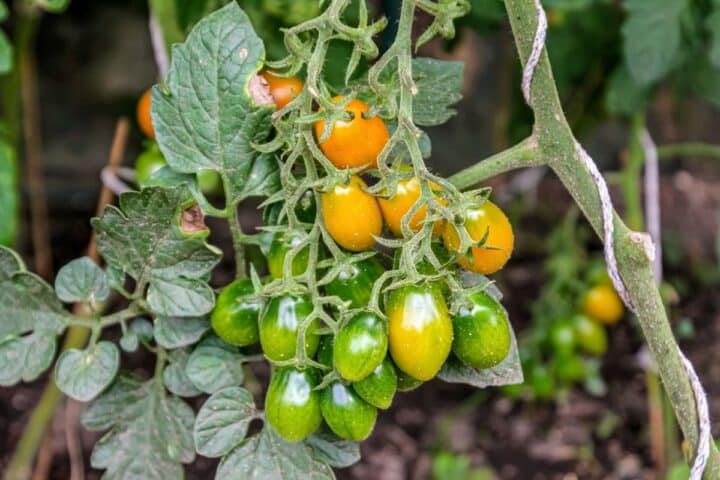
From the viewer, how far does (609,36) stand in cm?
161

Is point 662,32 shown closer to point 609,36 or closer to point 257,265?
point 609,36

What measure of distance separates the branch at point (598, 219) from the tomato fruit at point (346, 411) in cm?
24

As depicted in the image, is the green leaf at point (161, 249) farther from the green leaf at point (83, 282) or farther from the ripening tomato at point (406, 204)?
the ripening tomato at point (406, 204)

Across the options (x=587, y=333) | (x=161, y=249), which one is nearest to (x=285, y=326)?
(x=161, y=249)

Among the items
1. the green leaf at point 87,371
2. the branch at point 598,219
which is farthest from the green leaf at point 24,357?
the branch at point 598,219

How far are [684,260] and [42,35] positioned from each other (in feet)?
5.17

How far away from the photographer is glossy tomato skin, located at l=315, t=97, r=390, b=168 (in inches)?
25.8

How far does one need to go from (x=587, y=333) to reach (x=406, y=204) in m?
0.98

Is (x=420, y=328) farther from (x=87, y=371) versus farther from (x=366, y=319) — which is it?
(x=87, y=371)

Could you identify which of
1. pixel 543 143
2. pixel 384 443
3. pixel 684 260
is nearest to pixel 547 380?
pixel 384 443

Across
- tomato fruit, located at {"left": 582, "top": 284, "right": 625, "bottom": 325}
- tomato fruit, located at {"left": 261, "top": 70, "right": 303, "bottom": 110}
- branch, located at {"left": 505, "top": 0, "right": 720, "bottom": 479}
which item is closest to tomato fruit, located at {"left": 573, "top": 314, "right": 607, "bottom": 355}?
tomato fruit, located at {"left": 582, "top": 284, "right": 625, "bottom": 325}

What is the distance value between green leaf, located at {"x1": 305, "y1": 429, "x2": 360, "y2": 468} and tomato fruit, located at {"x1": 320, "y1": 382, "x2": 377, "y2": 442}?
8 cm

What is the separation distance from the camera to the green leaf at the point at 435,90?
78 cm

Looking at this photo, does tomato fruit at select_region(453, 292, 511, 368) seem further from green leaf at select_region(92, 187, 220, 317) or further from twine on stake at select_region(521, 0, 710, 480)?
green leaf at select_region(92, 187, 220, 317)
